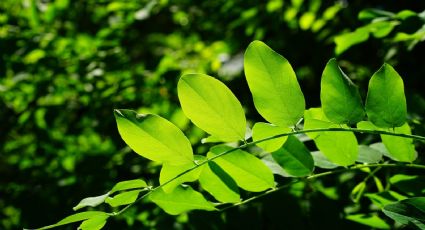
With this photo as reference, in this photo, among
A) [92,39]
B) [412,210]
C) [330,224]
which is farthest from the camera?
[92,39]

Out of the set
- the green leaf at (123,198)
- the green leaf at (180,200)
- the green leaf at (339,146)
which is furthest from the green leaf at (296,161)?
the green leaf at (123,198)

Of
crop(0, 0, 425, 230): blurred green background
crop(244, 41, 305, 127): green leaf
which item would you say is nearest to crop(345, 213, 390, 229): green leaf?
crop(0, 0, 425, 230): blurred green background

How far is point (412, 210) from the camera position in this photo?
0.66 meters

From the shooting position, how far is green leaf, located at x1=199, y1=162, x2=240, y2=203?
0.79 metres

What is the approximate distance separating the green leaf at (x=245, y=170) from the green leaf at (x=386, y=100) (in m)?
0.22

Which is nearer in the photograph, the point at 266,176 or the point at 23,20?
the point at 266,176

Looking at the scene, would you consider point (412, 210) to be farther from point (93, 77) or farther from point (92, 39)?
point (92, 39)

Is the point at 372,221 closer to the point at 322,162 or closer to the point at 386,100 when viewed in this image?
the point at 322,162

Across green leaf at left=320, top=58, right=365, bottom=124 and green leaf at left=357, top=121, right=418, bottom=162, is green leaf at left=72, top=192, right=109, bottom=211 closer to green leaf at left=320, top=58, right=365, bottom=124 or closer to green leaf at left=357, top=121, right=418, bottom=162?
green leaf at left=320, top=58, right=365, bottom=124

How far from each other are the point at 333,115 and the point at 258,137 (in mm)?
124

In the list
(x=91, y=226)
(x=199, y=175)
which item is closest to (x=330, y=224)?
(x=199, y=175)

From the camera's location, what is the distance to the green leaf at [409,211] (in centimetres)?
65

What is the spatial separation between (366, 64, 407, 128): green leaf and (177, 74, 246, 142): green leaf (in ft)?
0.70

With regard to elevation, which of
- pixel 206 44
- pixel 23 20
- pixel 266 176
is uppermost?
pixel 266 176
